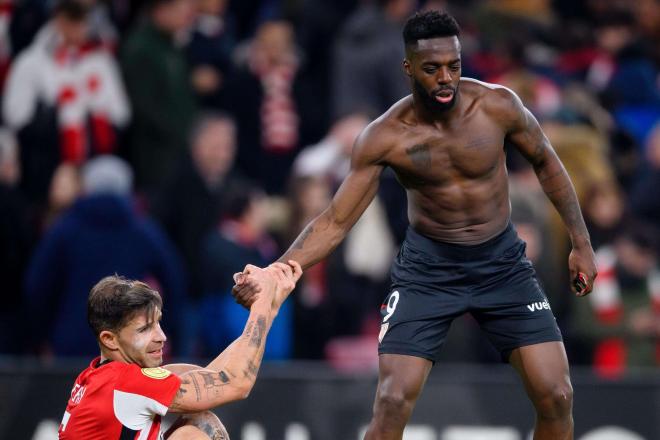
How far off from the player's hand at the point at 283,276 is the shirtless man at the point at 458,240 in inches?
3.9

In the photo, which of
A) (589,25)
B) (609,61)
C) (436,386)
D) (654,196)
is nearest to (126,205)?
(436,386)

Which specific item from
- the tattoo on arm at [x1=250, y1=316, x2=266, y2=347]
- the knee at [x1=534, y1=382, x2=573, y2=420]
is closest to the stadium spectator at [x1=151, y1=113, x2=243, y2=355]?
the tattoo on arm at [x1=250, y1=316, x2=266, y2=347]

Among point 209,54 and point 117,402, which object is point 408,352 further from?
point 209,54

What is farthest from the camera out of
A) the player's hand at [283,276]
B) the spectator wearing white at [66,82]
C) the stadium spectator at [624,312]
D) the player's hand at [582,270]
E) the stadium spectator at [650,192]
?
the stadium spectator at [650,192]

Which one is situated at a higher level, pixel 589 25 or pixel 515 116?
pixel 589 25

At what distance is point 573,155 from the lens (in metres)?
11.6

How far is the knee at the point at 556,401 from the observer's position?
657 centimetres

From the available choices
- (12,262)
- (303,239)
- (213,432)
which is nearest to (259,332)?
(213,432)

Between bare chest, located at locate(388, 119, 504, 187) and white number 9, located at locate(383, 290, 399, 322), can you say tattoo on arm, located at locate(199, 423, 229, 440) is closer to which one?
white number 9, located at locate(383, 290, 399, 322)

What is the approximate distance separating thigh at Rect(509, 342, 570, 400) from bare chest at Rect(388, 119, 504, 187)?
834mm

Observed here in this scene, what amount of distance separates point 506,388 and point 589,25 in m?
6.49

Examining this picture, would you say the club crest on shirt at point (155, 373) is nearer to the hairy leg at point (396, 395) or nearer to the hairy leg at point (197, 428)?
the hairy leg at point (197, 428)

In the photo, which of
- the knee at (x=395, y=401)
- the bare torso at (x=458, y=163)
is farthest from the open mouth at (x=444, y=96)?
the knee at (x=395, y=401)

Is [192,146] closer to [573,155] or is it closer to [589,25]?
[573,155]
